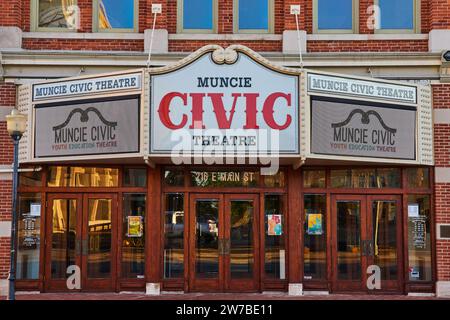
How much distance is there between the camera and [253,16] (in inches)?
568

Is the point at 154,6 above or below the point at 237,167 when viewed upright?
above

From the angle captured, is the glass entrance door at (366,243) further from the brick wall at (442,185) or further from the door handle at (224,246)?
the door handle at (224,246)

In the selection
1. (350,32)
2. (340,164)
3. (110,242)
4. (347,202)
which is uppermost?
(350,32)

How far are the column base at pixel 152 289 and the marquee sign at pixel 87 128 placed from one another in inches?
130

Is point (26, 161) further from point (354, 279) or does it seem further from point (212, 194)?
point (354, 279)

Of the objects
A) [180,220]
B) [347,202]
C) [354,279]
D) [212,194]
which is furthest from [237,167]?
[354,279]

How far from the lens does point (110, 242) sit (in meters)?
13.9

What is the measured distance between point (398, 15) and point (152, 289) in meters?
9.04

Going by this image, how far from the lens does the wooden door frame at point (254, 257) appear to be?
540 inches

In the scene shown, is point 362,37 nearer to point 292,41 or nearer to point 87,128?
point 292,41

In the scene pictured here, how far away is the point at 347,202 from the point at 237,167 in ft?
9.18

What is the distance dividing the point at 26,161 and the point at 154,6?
4.82 meters

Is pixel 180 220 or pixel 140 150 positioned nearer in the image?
pixel 140 150

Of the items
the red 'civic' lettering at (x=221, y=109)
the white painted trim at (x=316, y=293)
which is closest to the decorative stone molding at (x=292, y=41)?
the red 'civic' lettering at (x=221, y=109)
